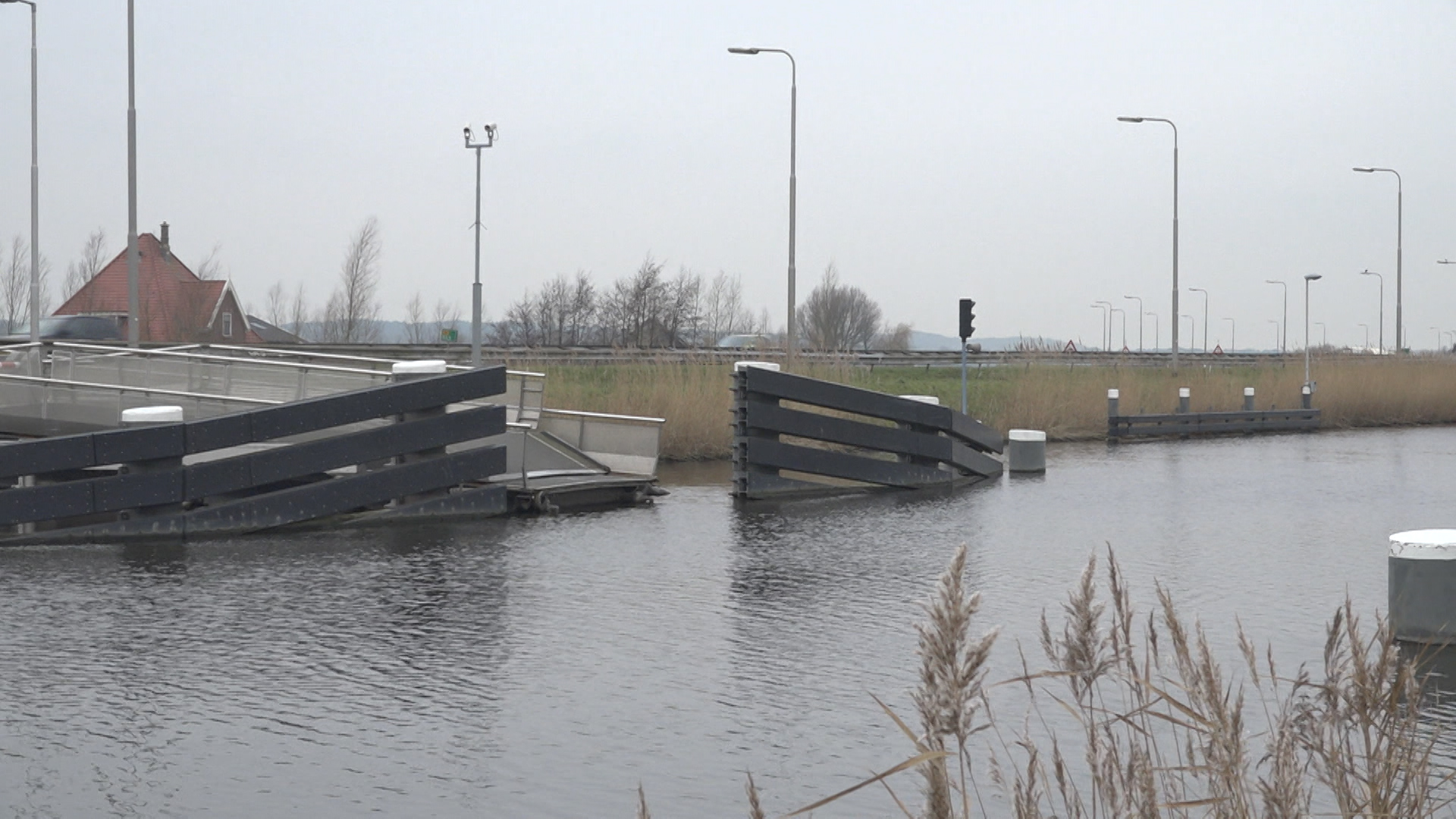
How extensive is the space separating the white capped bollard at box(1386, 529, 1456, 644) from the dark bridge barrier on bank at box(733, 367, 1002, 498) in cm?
896

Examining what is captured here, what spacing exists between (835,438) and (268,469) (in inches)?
261

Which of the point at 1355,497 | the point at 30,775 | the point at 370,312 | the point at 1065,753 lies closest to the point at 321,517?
the point at 30,775

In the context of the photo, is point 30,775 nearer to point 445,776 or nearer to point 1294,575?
point 445,776

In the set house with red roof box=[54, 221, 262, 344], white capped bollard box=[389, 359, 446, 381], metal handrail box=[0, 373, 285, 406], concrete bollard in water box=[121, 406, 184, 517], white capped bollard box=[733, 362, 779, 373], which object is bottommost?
concrete bollard in water box=[121, 406, 184, 517]

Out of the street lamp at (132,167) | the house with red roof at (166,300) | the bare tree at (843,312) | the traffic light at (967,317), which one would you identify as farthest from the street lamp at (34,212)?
the bare tree at (843,312)

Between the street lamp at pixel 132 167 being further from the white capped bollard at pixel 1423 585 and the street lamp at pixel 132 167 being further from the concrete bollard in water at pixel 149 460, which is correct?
the white capped bollard at pixel 1423 585

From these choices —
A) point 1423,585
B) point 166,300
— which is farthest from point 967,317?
point 166,300

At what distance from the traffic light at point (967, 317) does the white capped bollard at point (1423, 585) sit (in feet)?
57.9

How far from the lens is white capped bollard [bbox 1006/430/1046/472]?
21125mm

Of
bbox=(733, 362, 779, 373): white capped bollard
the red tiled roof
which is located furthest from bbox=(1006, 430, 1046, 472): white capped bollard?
the red tiled roof

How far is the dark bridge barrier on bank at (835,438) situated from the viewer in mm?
16734

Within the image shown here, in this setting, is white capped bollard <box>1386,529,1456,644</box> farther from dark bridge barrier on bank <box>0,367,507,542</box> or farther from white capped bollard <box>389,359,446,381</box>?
white capped bollard <box>389,359,446,381</box>

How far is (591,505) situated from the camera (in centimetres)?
1591

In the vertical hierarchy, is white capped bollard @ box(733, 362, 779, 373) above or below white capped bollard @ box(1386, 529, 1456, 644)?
above
